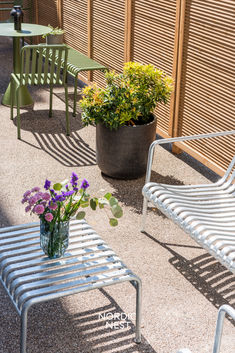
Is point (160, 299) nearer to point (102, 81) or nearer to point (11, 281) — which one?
point (11, 281)

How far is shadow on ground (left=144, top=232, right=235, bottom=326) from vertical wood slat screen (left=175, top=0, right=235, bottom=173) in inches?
52.1

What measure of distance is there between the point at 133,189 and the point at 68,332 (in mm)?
2020

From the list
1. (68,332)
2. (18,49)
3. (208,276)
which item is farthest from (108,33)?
(68,332)

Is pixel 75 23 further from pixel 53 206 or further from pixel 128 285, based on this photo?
pixel 53 206

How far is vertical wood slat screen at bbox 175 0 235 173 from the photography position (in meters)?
4.92

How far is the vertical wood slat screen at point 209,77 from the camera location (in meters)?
4.92

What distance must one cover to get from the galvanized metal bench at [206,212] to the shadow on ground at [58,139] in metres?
1.62

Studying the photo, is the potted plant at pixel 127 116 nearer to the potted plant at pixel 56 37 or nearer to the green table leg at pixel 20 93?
the green table leg at pixel 20 93

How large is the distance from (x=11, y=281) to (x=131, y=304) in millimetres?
838

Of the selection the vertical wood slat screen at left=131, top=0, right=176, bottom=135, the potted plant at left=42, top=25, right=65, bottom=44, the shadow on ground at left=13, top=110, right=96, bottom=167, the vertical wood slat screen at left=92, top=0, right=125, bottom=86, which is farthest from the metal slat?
the potted plant at left=42, top=25, right=65, bottom=44

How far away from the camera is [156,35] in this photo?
5.96 meters

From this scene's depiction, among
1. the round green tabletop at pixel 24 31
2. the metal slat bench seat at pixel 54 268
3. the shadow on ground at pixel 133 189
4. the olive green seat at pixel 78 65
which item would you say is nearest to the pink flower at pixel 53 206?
the metal slat bench seat at pixel 54 268

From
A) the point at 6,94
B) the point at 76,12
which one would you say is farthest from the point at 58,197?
the point at 76,12

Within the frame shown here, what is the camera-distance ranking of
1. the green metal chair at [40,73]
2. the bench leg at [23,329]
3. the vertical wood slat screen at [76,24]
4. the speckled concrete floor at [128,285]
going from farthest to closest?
1. the vertical wood slat screen at [76,24]
2. the green metal chair at [40,73]
3. the speckled concrete floor at [128,285]
4. the bench leg at [23,329]
